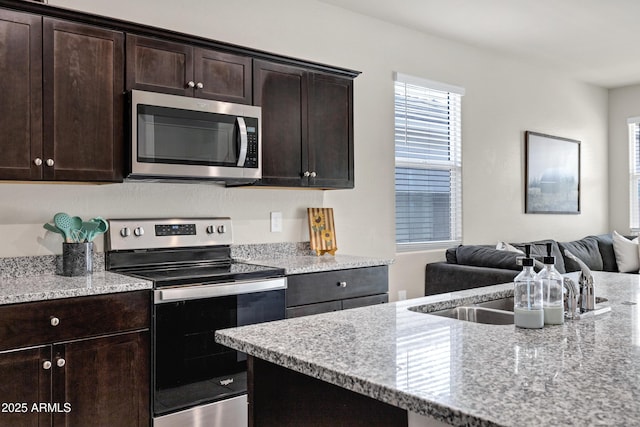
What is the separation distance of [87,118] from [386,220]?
2.43 m

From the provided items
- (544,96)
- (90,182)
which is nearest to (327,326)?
(90,182)

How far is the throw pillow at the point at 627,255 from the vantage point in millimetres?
5797

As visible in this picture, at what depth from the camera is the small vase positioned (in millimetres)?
2592

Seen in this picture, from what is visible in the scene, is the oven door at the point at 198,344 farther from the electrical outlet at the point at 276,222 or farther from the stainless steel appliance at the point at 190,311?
the electrical outlet at the point at 276,222

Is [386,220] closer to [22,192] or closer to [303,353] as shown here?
[22,192]

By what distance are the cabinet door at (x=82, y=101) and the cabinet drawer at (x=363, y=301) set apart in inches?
55.9

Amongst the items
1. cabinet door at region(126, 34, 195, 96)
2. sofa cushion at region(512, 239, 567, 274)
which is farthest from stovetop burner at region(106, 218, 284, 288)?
sofa cushion at region(512, 239, 567, 274)

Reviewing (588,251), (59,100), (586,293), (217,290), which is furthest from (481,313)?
(588,251)

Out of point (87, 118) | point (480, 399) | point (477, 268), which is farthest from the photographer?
point (477, 268)

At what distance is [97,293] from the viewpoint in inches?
89.5

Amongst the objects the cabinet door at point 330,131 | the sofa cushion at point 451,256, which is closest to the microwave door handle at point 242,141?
the cabinet door at point 330,131

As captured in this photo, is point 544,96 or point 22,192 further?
point 544,96

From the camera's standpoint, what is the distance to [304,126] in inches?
134

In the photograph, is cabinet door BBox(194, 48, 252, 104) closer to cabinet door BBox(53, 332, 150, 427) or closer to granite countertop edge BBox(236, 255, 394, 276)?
granite countertop edge BBox(236, 255, 394, 276)
